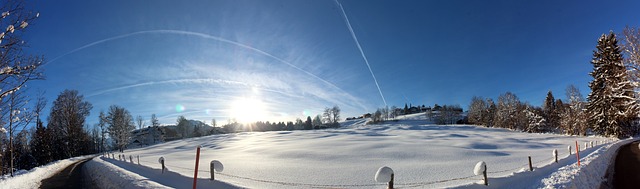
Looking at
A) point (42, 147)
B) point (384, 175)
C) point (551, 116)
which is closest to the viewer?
point (384, 175)

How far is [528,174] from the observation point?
35.4 ft

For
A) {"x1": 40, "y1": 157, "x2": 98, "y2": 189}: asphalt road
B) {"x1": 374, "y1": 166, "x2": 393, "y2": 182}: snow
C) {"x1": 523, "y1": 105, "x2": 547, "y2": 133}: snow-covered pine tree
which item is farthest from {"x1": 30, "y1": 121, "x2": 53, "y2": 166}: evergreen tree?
{"x1": 523, "y1": 105, "x2": 547, "y2": 133}: snow-covered pine tree

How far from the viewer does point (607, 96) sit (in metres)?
35.2

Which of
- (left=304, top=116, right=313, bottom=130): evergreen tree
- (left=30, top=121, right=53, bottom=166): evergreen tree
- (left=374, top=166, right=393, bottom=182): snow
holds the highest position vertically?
(left=374, top=166, right=393, bottom=182): snow

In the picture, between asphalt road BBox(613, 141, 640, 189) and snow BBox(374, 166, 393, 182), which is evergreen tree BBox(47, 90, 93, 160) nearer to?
snow BBox(374, 166, 393, 182)

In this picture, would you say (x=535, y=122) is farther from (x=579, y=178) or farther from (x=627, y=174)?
(x=579, y=178)

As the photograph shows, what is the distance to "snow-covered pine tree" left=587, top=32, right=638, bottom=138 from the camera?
113 ft

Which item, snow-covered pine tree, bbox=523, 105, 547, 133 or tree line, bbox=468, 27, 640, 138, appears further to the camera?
snow-covered pine tree, bbox=523, 105, 547, 133

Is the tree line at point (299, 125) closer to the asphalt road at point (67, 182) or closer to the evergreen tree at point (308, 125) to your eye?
the evergreen tree at point (308, 125)

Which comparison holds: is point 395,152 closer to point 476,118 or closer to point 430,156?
point 430,156

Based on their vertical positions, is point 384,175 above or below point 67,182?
above

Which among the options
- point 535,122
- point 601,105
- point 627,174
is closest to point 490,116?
point 535,122

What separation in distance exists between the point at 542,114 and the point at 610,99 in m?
32.7

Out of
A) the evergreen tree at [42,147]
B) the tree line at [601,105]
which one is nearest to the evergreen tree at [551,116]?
the tree line at [601,105]
